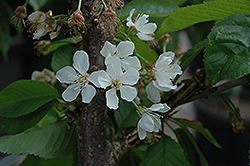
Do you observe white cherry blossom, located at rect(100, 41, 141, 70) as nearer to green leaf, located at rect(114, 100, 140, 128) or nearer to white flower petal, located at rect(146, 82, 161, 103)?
white flower petal, located at rect(146, 82, 161, 103)

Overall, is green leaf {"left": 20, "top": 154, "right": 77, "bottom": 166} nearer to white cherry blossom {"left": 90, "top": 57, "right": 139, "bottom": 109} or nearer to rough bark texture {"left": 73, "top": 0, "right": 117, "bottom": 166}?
rough bark texture {"left": 73, "top": 0, "right": 117, "bottom": 166}

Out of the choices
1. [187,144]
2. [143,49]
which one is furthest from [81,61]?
[187,144]

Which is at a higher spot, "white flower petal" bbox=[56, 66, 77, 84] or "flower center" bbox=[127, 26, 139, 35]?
"flower center" bbox=[127, 26, 139, 35]

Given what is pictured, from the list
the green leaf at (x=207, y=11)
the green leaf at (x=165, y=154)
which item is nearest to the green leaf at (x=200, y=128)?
the green leaf at (x=165, y=154)

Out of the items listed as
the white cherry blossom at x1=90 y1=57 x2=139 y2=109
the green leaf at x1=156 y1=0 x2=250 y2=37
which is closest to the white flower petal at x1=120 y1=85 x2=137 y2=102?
the white cherry blossom at x1=90 y1=57 x2=139 y2=109

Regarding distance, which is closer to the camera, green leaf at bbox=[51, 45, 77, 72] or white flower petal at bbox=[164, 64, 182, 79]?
white flower petal at bbox=[164, 64, 182, 79]

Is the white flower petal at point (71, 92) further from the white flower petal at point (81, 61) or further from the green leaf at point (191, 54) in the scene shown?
the green leaf at point (191, 54)

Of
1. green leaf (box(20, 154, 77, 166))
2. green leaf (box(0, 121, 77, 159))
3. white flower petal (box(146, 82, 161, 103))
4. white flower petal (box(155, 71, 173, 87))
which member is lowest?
green leaf (box(20, 154, 77, 166))

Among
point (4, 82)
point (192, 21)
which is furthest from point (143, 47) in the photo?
point (4, 82)
